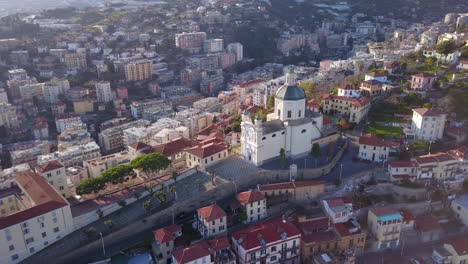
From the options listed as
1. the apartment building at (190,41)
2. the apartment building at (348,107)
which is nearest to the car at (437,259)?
the apartment building at (348,107)

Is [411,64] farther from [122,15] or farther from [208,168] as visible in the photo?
[122,15]

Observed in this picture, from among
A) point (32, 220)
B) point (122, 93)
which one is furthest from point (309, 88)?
point (32, 220)

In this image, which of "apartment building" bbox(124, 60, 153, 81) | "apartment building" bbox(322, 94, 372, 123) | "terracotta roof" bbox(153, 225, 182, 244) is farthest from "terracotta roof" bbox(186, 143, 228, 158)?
"apartment building" bbox(124, 60, 153, 81)

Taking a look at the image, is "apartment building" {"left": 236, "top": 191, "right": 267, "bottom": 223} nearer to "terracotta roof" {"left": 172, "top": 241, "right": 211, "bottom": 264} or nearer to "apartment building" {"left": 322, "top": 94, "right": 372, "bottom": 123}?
"terracotta roof" {"left": 172, "top": 241, "right": 211, "bottom": 264}

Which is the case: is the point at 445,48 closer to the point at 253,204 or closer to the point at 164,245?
the point at 253,204

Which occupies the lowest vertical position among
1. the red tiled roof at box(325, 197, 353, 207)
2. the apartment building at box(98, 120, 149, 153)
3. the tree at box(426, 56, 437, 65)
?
the apartment building at box(98, 120, 149, 153)

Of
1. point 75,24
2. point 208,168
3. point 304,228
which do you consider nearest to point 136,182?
point 208,168
